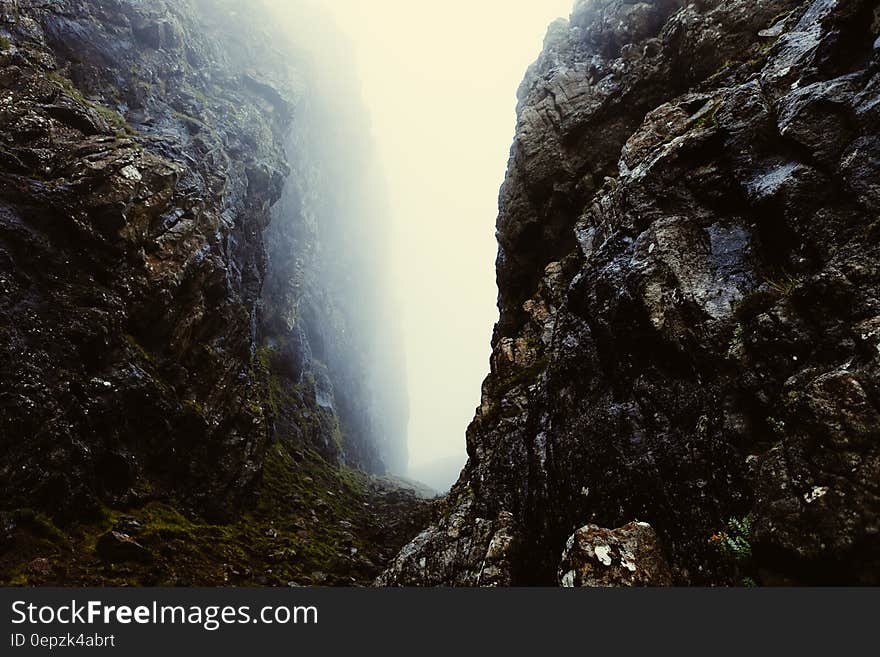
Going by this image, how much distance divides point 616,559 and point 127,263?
24.6m

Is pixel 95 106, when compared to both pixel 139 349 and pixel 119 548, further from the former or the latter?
pixel 119 548

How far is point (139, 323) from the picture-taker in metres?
22.1

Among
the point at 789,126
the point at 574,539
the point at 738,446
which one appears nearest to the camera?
the point at 738,446

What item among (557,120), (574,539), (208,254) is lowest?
(574,539)

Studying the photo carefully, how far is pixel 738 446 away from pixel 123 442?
2404 centimetres

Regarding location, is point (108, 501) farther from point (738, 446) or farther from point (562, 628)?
point (738, 446)

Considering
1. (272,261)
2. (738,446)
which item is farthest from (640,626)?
(272,261)

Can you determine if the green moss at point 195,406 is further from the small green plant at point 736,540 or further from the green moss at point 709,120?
the green moss at point 709,120

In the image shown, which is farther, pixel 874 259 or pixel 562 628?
pixel 874 259

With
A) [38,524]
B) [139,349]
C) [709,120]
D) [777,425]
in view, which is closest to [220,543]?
[38,524]

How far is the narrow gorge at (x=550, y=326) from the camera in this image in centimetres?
807

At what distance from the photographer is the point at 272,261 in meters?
57.7

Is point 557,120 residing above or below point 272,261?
below

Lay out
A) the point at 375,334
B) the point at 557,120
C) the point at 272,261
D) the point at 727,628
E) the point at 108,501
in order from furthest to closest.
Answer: the point at 375,334
the point at 272,261
the point at 557,120
the point at 108,501
the point at 727,628
